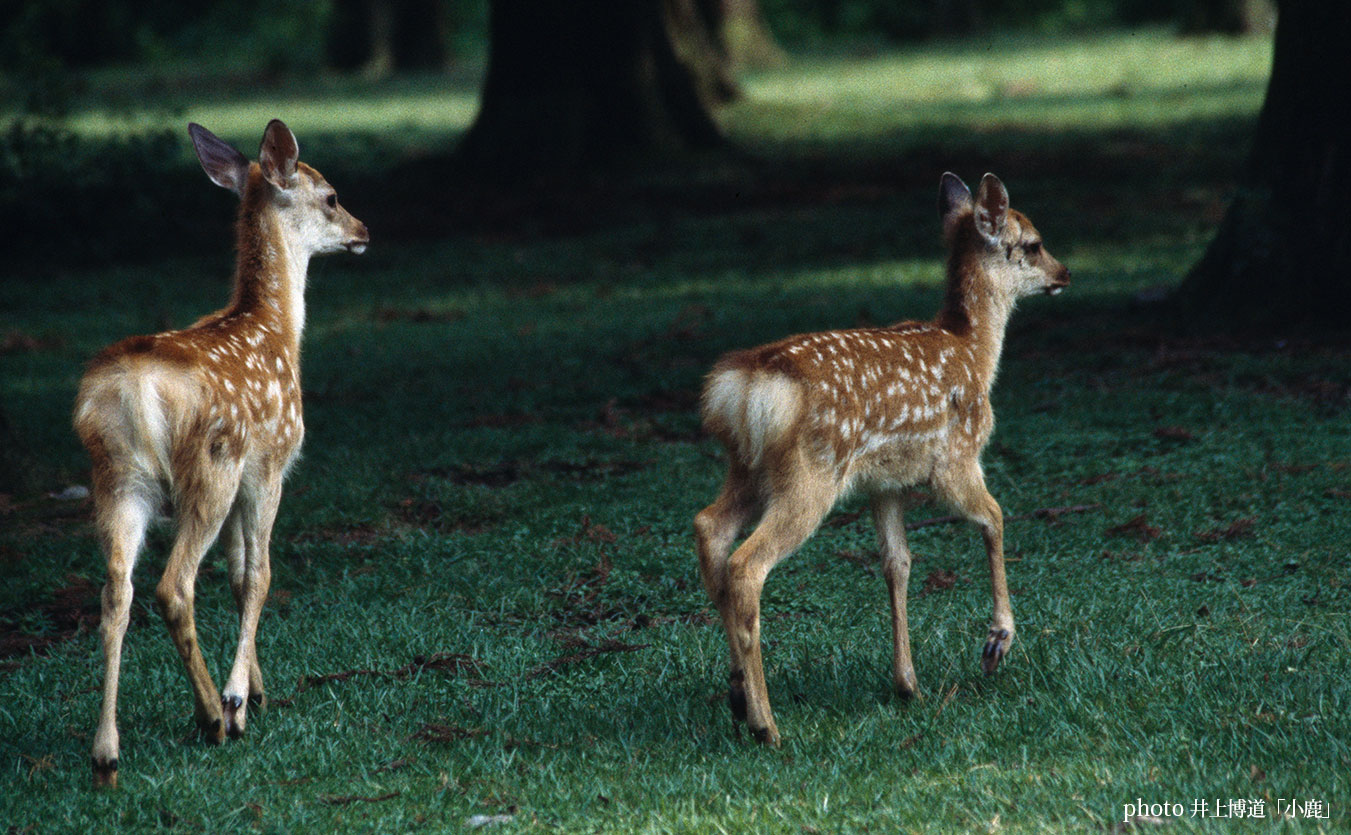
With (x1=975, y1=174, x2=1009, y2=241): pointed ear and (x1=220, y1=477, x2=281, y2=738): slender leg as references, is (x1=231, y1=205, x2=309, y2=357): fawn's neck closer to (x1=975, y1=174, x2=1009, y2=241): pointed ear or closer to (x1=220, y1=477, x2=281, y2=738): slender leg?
(x1=220, y1=477, x2=281, y2=738): slender leg

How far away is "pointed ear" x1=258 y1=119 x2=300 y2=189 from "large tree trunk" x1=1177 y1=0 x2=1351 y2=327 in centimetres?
638

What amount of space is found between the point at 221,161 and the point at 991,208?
125 inches

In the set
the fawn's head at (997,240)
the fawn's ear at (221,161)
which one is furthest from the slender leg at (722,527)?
the fawn's ear at (221,161)

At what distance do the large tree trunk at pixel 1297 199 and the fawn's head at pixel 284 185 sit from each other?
6.10 m

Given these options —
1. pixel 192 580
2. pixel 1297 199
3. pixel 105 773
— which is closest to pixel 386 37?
pixel 1297 199

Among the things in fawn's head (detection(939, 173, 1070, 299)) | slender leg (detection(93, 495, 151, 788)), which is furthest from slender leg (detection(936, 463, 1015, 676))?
slender leg (detection(93, 495, 151, 788))

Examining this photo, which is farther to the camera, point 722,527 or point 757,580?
point 722,527

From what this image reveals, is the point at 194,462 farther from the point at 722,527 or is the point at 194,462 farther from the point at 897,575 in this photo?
the point at 897,575

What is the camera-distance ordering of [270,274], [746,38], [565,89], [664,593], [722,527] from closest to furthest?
[722,527] < [270,274] < [664,593] < [565,89] < [746,38]

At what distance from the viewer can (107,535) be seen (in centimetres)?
488

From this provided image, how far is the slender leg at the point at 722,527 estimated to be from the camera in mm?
5180

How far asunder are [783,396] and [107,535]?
215cm

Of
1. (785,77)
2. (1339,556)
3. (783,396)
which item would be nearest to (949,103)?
(785,77)

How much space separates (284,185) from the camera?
641cm
